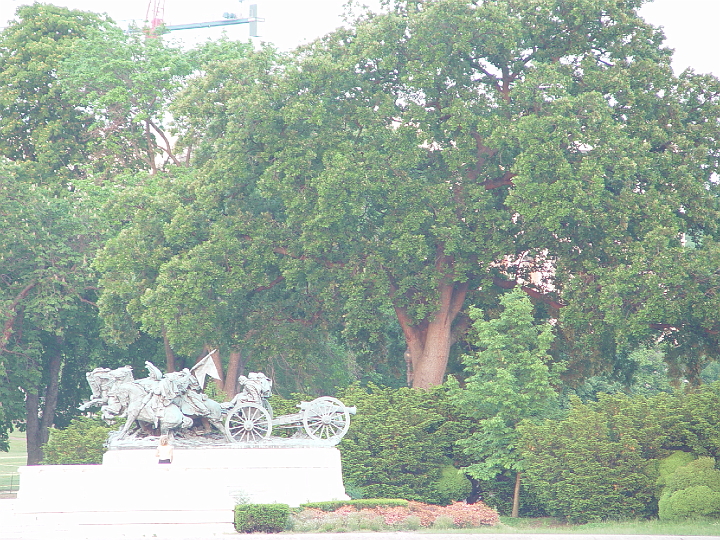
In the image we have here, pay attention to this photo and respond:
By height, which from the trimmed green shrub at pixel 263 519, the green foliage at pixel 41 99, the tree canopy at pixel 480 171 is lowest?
the trimmed green shrub at pixel 263 519

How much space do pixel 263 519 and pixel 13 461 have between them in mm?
33501

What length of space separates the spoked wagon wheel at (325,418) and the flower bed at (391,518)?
9.38 feet

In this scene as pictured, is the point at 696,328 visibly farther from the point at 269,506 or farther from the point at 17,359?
the point at 17,359

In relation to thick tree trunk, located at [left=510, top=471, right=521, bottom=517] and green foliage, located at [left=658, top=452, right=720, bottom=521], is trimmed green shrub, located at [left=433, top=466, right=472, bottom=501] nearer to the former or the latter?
thick tree trunk, located at [left=510, top=471, right=521, bottom=517]

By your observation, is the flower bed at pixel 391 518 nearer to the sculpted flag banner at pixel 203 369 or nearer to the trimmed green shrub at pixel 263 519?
the trimmed green shrub at pixel 263 519

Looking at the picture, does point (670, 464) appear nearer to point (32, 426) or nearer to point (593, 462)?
point (593, 462)

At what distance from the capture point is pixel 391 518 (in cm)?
2022

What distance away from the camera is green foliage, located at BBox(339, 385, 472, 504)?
26.6m

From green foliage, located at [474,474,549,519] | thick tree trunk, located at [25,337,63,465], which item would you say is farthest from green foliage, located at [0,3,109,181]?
green foliage, located at [474,474,549,519]

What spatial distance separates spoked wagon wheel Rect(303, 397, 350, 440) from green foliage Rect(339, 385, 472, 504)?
291 cm

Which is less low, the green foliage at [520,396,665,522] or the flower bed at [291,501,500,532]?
the green foliage at [520,396,665,522]

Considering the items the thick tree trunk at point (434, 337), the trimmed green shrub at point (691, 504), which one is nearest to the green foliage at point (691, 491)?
the trimmed green shrub at point (691, 504)

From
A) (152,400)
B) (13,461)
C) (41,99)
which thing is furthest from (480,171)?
(13,461)

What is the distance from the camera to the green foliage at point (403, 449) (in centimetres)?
2661
